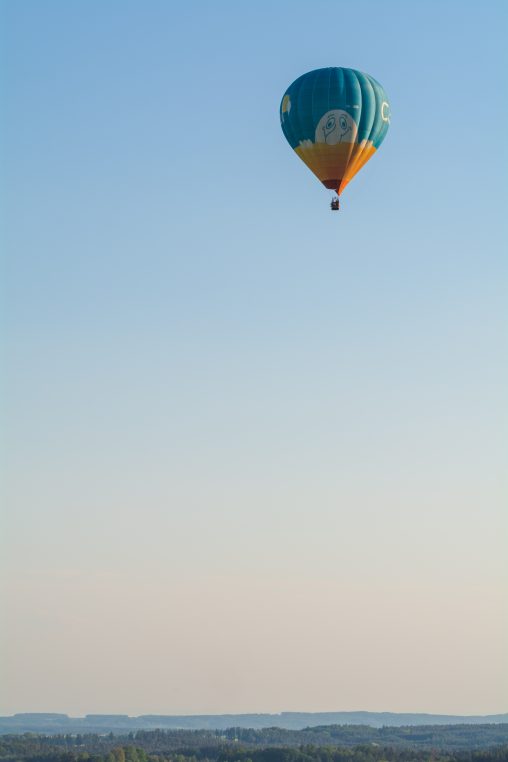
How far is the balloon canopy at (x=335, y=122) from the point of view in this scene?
315 feet

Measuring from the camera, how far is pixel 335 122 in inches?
3777

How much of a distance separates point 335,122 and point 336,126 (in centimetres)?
28

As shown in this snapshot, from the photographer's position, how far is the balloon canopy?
96.1 m

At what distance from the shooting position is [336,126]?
95938mm

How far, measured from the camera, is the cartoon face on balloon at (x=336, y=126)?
315ft

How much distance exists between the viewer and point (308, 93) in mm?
96938

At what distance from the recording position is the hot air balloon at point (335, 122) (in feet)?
315

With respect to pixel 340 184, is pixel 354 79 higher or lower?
higher

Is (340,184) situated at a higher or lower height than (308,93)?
lower

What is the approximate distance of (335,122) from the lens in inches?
3777

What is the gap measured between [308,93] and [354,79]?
342cm

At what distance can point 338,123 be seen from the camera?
3777 inches

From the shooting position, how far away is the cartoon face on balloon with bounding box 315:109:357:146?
3777 inches

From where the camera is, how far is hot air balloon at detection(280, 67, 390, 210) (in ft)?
315
